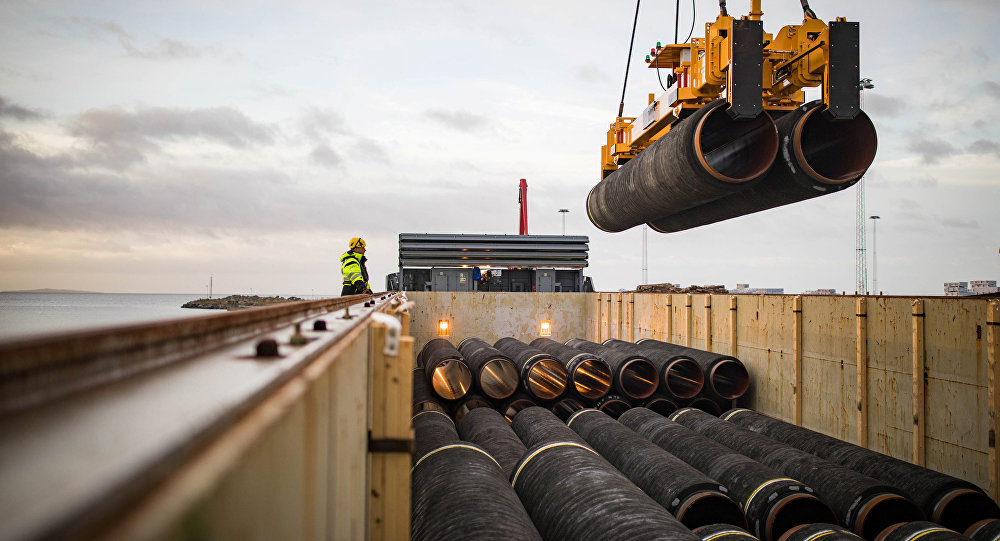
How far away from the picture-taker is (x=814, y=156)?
28.0 feet

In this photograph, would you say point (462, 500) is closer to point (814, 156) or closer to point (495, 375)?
point (495, 375)

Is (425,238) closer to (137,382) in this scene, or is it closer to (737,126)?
(737,126)

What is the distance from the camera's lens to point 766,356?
9.41 m

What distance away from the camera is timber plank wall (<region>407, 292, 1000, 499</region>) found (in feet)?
19.2

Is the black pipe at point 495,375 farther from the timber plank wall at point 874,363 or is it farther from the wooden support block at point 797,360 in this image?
the wooden support block at point 797,360

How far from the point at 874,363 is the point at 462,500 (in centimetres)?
598

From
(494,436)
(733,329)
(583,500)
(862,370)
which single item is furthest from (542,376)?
(583,500)

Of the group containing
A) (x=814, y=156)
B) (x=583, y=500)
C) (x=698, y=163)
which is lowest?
(x=583, y=500)

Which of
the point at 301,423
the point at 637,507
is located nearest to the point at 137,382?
the point at 301,423

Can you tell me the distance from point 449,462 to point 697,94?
23.0ft

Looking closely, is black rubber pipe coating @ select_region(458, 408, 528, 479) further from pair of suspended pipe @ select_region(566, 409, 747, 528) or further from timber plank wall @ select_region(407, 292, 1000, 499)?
timber plank wall @ select_region(407, 292, 1000, 499)

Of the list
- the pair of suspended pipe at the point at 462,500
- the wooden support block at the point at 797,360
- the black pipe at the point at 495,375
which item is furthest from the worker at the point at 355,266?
the wooden support block at the point at 797,360

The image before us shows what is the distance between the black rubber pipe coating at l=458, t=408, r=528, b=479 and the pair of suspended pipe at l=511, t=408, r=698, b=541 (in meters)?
0.74

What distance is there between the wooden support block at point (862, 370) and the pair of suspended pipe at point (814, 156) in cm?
180
